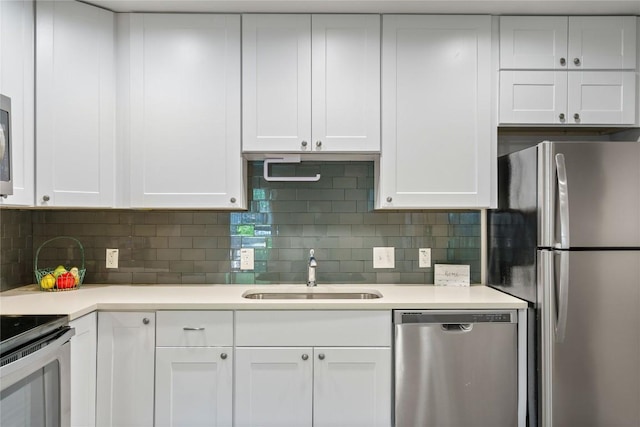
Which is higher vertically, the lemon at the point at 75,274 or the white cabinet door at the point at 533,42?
the white cabinet door at the point at 533,42

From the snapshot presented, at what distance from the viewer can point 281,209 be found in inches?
103

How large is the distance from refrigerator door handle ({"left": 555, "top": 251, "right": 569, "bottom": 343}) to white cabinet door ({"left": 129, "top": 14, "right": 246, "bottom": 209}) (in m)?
1.55

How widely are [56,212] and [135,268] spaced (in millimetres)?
558

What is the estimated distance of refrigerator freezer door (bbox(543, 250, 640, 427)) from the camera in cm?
192

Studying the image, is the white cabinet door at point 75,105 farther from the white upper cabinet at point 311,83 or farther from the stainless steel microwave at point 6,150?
the white upper cabinet at point 311,83

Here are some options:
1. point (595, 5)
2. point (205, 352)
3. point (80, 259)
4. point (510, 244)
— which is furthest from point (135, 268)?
point (595, 5)

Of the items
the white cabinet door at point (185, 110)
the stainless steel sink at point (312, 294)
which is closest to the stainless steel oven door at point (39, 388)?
the white cabinet door at point (185, 110)

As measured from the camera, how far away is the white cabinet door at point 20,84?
6.32 ft

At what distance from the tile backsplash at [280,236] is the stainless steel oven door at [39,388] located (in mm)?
898

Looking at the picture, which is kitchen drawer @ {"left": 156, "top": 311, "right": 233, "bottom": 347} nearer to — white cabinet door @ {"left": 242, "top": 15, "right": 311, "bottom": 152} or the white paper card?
white cabinet door @ {"left": 242, "top": 15, "right": 311, "bottom": 152}

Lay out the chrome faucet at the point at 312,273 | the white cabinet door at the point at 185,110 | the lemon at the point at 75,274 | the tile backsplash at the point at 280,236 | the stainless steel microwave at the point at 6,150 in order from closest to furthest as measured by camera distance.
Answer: the stainless steel microwave at the point at 6,150 → the white cabinet door at the point at 185,110 → the lemon at the point at 75,274 → the chrome faucet at the point at 312,273 → the tile backsplash at the point at 280,236

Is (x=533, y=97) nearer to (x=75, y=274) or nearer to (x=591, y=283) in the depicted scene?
(x=591, y=283)

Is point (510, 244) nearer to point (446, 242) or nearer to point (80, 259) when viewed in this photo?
point (446, 242)

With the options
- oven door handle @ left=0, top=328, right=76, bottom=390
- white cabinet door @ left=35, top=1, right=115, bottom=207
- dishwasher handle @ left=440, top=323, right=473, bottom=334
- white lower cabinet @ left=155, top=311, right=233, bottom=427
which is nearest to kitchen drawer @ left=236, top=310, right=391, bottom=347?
white lower cabinet @ left=155, top=311, right=233, bottom=427
